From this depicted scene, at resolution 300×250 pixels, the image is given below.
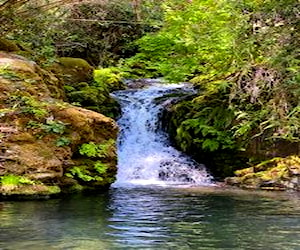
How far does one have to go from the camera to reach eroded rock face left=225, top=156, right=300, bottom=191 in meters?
13.0

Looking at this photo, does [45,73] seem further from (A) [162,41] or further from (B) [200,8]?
(A) [162,41]

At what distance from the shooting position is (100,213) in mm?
8578

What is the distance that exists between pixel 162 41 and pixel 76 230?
47.9ft

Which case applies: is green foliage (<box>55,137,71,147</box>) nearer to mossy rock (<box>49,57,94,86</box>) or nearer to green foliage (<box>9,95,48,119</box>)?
green foliage (<box>9,95,48,119</box>)

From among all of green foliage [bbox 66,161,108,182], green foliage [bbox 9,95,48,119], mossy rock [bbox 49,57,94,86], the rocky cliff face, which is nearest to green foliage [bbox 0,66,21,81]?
the rocky cliff face

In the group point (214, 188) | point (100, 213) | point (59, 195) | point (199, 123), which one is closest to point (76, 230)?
point (100, 213)

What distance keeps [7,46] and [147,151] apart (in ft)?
16.5

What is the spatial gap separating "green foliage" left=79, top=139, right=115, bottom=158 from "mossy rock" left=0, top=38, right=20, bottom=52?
5.00m

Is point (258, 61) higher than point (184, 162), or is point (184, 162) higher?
point (258, 61)

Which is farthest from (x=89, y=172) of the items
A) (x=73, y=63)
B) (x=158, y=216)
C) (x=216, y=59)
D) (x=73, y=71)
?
(x=73, y=63)

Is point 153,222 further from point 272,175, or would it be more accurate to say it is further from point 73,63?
point 73,63

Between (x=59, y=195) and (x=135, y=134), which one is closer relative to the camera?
(x=59, y=195)

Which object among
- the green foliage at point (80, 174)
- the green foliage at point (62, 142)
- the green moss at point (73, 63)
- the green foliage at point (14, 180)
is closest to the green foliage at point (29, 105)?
the green foliage at point (62, 142)

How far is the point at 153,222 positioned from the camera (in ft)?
25.5
